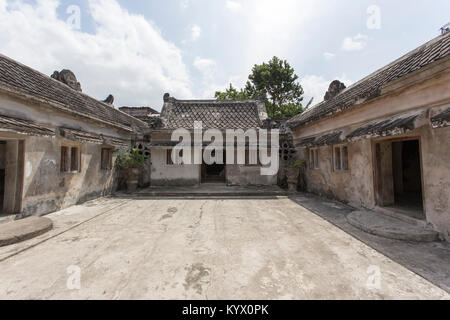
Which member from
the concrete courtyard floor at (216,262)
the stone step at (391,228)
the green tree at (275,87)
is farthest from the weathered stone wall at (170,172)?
the green tree at (275,87)

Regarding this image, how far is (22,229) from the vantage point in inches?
152

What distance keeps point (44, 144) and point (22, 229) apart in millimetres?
2365

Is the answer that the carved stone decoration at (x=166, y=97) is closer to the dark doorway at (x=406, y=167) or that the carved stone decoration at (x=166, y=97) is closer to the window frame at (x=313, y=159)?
the window frame at (x=313, y=159)

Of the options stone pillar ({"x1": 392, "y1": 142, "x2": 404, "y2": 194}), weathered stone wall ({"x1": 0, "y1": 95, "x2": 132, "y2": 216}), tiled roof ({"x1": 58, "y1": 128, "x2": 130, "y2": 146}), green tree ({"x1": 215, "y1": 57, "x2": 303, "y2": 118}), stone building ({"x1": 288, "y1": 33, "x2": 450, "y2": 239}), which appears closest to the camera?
stone building ({"x1": 288, "y1": 33, "x2": 450, "y2": 239})

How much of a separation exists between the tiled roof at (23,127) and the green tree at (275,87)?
18705 millimetres

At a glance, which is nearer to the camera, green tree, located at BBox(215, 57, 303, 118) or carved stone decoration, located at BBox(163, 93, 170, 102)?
carved stone decoration, located at BBox(163, 93, 170, 102)

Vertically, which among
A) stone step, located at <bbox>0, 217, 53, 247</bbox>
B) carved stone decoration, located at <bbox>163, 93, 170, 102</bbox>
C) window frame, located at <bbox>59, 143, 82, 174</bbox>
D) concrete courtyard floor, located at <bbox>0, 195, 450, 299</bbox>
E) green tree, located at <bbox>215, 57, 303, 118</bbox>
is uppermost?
green tree, located at <bbox>215, 57, 303, 118</bbox>

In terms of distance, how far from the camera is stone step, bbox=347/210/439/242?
141 inches

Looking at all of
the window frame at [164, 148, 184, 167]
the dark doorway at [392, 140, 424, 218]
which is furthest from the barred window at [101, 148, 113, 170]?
the dark doorway at [392, 140, 424, 218]

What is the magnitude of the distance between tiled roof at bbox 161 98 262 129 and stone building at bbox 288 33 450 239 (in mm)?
2723

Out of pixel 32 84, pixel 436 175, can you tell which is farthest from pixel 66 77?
pixel 436 175

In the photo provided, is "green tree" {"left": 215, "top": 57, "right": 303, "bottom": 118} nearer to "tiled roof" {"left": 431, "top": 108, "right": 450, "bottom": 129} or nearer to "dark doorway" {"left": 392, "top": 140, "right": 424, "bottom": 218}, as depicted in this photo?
"dark doorway" {"left": 392, "top": 140, "right": 424, "bottom": 218}
